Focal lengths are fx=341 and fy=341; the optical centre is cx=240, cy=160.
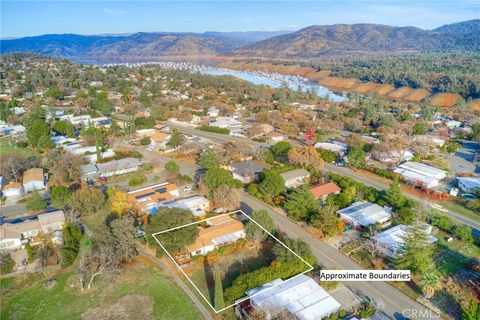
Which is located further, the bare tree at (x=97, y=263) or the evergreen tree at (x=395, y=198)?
the evergreen tree at (x=395, y=198)

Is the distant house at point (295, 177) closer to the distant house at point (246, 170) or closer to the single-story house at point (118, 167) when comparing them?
the distant house at point (246, 170)

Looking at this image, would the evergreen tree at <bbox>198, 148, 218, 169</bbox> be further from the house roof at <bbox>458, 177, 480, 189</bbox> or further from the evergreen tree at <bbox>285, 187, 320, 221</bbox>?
the house roof at <bbox>458, 177, 480, 189</bbox>

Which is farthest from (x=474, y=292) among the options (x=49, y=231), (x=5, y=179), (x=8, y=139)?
(x=8, y=139)

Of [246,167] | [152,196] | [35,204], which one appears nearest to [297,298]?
[152,196]

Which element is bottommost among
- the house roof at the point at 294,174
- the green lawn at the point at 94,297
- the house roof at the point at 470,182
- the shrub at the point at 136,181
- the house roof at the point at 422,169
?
the green lawn at the point at 94,297

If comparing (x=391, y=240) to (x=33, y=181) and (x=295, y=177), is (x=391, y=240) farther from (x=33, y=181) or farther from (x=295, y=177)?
(x=33, y=181)

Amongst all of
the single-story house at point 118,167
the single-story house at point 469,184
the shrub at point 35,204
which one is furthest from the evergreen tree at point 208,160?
the single-story house at point 469,184
